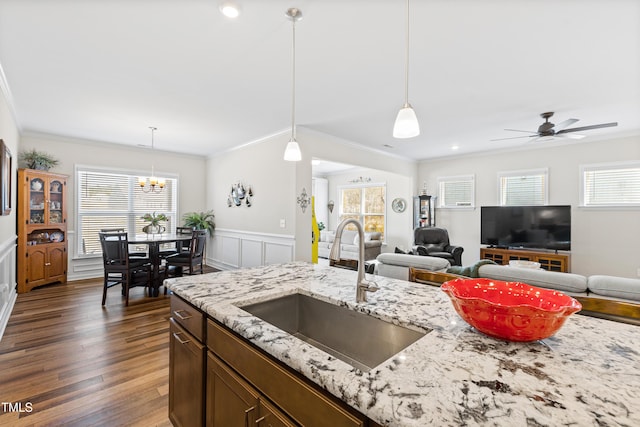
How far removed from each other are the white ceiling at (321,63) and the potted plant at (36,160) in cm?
46

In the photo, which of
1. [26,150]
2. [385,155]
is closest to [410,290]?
[385,155]

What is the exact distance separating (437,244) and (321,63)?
4730 mm

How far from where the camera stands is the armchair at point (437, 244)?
5.62m

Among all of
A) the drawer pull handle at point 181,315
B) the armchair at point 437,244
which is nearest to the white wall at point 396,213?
the armchair at point 437,244

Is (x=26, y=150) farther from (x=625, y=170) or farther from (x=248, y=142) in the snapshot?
(x=625, y=170)

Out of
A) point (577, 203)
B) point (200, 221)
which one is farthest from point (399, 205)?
point (200, 221)

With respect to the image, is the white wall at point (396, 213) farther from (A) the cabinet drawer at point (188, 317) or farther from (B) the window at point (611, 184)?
(A) the cabinet drawer at point (188, 317)

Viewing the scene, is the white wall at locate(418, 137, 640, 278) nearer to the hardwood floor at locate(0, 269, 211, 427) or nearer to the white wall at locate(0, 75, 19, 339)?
the hardwood floor at locate(0, 269, 211, 427)

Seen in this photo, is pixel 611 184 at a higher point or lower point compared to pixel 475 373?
higher

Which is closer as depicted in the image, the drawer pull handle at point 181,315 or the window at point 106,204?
the drawer pull handle at point 181,315

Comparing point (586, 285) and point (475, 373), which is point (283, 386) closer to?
point (475, 373)

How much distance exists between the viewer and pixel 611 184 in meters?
4.79

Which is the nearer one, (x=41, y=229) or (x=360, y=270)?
(x=360, y=270)

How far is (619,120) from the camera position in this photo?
4.06m
